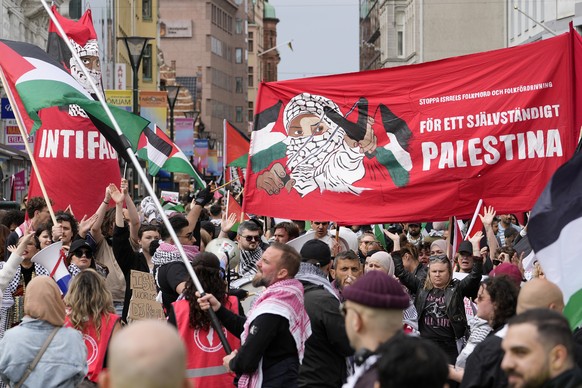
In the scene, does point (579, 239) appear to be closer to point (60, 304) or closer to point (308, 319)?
point (308, 319)

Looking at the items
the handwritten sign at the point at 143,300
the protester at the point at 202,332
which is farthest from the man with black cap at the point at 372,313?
the handwritten sign at the point at 143,300

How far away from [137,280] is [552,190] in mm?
3510

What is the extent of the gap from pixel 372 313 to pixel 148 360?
1.85 metres

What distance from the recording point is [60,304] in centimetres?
752

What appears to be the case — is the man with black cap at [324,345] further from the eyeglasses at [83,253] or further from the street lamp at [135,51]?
the street lamp at [135,51]

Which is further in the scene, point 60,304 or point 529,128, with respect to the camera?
point 529,128

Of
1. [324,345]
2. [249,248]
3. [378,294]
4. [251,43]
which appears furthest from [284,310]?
[251,43]

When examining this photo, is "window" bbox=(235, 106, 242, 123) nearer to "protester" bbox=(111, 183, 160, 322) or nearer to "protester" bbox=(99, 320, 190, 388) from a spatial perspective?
"protester" bbox=(111, 183, 160, 322)

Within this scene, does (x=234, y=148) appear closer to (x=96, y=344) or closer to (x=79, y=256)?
(x=79, y=256)

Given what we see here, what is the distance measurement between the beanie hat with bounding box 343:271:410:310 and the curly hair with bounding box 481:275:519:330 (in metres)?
1.98

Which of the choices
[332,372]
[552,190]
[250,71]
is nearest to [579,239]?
[552,190]

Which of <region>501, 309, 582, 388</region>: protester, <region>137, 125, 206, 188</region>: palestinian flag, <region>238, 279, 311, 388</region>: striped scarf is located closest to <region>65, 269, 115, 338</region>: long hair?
<region>238, 279, 311, 388</region>: striped scarf

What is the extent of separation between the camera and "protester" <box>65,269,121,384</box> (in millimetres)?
8078

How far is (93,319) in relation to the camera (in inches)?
319
